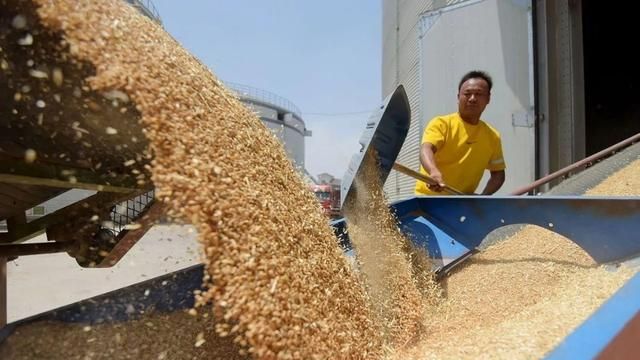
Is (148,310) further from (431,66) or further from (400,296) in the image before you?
(431,66)

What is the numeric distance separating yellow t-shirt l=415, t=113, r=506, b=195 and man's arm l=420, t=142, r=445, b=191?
59mm

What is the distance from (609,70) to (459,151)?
481 cm

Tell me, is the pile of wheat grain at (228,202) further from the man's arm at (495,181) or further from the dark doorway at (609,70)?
the dark doorway at (609,70)

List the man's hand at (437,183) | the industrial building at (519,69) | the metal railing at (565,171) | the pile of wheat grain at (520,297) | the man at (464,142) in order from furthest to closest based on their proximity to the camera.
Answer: the industrial building at (519,69), the man at (464,142), the metal railing at (565,171), the man's hand at (437,183), the pile of wheat grain at (520,297)

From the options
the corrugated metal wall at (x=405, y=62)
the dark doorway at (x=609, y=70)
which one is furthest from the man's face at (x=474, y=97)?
the dark doorway at (x=609, y=70)

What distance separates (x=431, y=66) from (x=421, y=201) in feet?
7.69

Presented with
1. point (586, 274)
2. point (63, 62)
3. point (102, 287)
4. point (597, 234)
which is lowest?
point (102, 287)

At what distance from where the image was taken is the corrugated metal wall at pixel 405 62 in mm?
5812

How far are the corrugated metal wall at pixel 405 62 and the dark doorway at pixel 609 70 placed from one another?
2.14m

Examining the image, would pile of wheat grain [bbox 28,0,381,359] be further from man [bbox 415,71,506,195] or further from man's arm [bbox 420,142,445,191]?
man [bbox 415,71,506,195]

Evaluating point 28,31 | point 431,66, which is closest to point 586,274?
point 28,31

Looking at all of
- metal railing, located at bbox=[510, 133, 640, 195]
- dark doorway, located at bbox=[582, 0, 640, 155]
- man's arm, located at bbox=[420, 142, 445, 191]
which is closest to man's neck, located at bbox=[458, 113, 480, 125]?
man's arm, located at bbox=[420, 142, 445, 191]

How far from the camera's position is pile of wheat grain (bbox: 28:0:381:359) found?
1251mm

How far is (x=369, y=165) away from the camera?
2.34 metres
